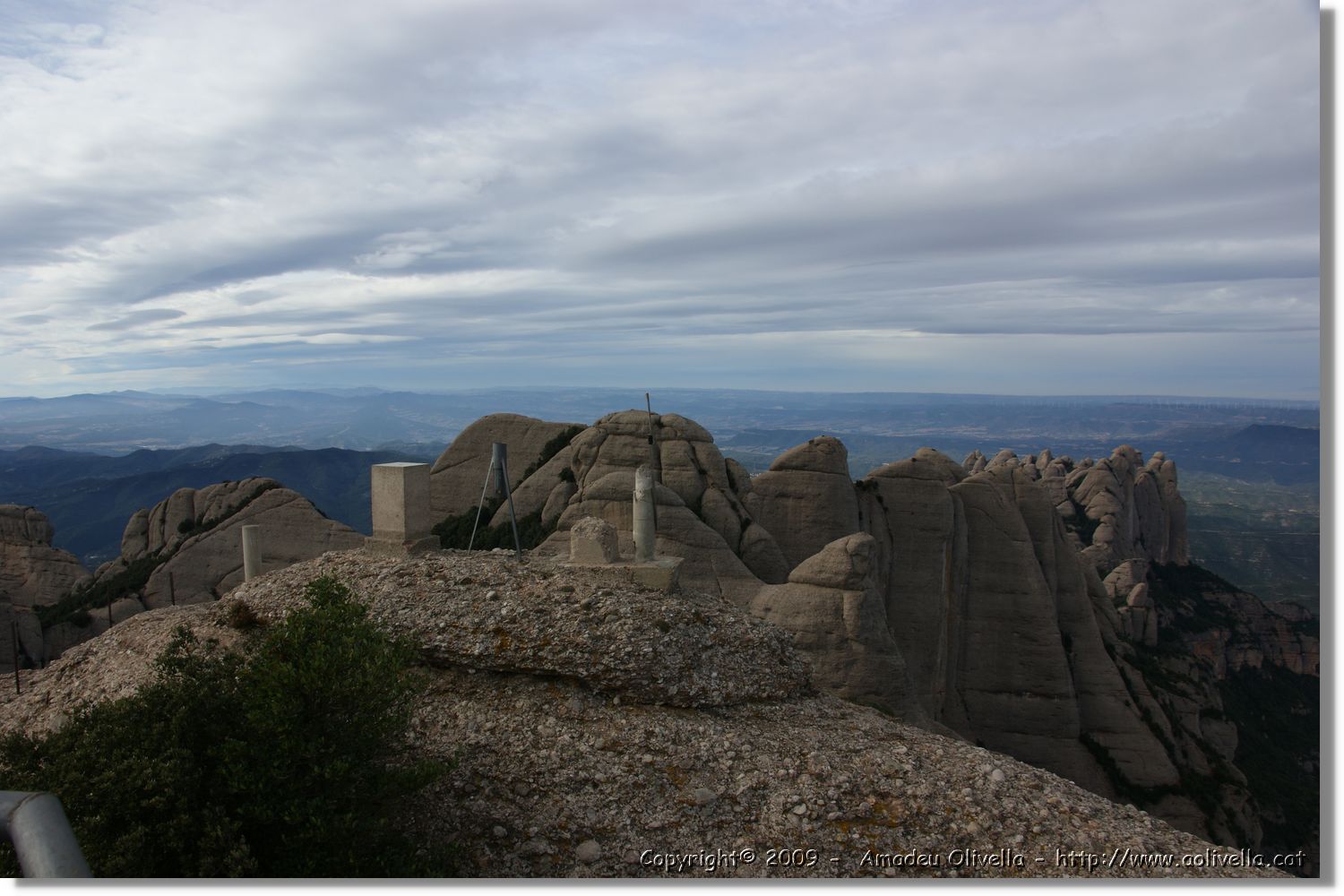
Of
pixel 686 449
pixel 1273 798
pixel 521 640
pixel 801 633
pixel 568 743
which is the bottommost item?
pixel 1273 798

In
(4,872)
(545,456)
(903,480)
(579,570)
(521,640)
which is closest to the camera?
(4,872)

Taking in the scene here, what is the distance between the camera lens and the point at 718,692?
16031 mm

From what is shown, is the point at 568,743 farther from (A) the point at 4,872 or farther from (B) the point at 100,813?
(A) the point at 4,872

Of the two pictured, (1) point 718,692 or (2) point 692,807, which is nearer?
(2) point 692,807

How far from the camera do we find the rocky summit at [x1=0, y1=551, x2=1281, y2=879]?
11.8 m

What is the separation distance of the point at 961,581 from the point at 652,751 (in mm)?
28295

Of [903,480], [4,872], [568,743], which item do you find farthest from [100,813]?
[903,480]

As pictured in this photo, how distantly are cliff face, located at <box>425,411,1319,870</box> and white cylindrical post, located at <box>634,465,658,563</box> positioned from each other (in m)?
8.29

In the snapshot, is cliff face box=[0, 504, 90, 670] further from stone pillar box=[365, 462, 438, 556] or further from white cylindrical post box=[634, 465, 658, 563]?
white cylindrical post box=[634, 465, 658, 563]

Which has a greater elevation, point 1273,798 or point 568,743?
point 568,743

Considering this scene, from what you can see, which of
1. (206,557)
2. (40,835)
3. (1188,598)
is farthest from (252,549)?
(1188,598)

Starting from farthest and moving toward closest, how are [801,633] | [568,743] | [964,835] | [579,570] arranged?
[801,633], [579,570], [568,743], [964,835]

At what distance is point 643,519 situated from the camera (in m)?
21.2

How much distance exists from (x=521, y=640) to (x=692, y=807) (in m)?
5.16
